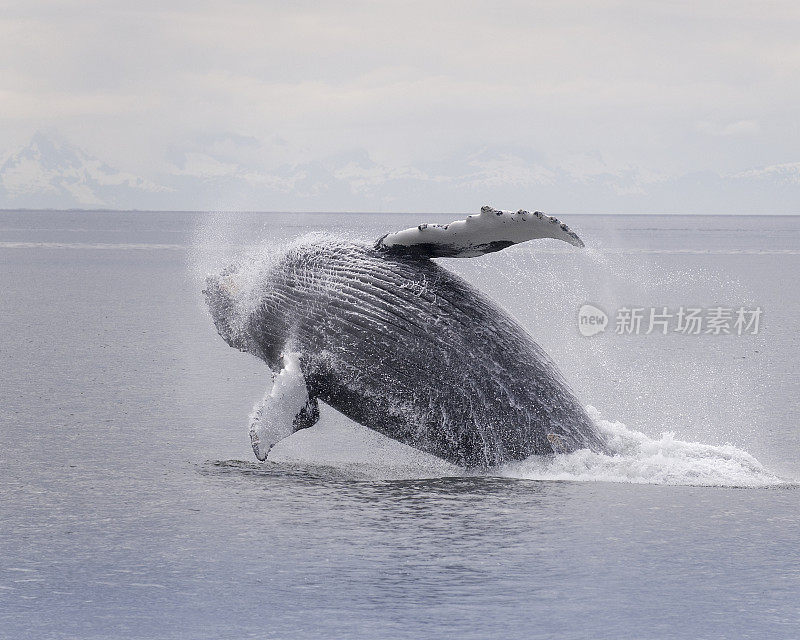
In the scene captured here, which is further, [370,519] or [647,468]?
[647,468]

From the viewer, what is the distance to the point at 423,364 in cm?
852

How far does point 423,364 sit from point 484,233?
3.68 feet

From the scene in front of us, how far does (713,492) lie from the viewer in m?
8.04

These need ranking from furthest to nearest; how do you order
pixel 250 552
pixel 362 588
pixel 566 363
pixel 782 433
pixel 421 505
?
1. pixel 566 363
2. pixel 782 433
3. pixel 421 505
4. pixel 250 552
5. pixel 362 588

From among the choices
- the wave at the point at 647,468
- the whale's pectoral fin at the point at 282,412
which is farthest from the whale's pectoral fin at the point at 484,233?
the wave at the point at 647,468

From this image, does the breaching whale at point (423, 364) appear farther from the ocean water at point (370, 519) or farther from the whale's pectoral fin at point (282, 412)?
the ocean water at point (370, 519)

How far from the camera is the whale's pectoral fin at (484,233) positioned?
793cm

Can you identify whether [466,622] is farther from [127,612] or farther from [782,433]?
[782,433]

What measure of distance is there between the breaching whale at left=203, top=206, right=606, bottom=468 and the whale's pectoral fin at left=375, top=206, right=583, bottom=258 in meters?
0.01

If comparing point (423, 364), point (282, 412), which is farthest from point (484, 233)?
point (282, 412)

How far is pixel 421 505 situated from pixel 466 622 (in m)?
2.17

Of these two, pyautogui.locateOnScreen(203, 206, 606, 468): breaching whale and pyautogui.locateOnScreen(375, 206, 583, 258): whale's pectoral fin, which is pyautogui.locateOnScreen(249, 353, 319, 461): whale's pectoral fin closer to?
pyautogui.locateOnScreen(203, 206, 606, 468): breaching whale

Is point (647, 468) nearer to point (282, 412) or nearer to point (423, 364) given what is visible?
point (423, 364)

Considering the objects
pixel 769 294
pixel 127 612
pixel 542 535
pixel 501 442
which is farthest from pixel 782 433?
pixel 769 294
